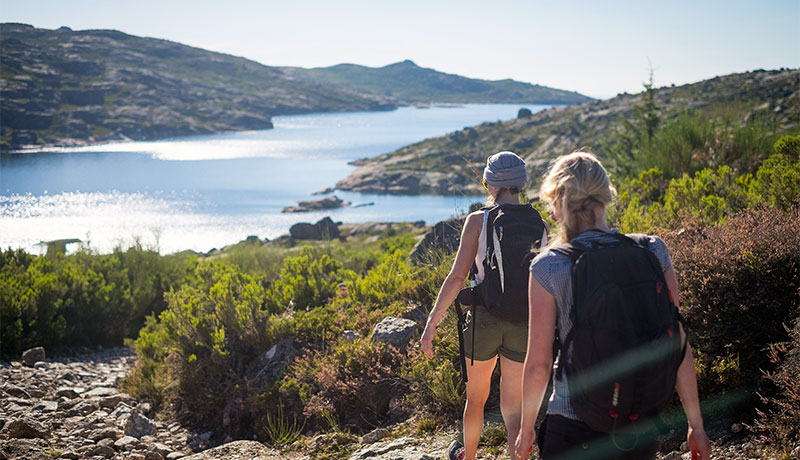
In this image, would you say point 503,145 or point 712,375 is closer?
point 712,375

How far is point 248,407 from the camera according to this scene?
20.8 feet

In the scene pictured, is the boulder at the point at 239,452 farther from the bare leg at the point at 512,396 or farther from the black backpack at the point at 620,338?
the black backpack at the point at 620,338

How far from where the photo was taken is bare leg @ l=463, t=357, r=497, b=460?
3545 mm

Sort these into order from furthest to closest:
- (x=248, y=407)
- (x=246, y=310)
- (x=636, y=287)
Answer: (x=246, y=310), (x=248, y=407), (x=636, y=287)

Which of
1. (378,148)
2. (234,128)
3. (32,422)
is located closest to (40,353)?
(32,422)

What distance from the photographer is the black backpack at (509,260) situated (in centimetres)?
322

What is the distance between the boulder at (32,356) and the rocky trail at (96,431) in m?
0.01

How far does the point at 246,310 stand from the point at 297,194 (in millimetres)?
69907

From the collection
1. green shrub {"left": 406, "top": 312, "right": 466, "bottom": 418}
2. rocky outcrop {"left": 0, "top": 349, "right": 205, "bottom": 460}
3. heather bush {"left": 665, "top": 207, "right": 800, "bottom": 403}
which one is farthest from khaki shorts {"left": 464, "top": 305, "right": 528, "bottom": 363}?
rocky outcrop {"left": 0, "top": 349, "right": 205, "bottom": 460}

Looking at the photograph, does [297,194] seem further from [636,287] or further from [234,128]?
[234,128]

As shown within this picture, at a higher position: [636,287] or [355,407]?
[636,287]

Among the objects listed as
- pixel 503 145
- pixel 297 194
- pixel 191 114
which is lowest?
pixel 297 194

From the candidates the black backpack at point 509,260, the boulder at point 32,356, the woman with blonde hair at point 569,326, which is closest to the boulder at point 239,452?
the black backpack at point 509,260

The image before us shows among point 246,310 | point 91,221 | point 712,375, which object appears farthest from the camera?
point 91,221
